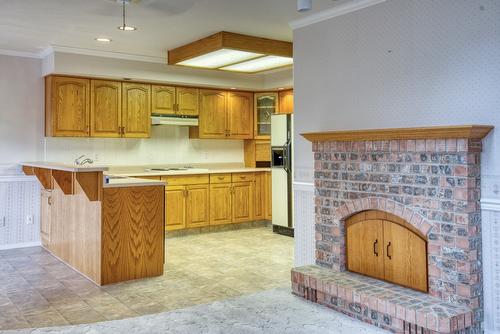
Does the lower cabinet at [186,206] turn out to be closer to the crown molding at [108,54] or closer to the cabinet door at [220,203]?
the cabinet door at [220,203]

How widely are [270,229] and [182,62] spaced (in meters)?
2.91

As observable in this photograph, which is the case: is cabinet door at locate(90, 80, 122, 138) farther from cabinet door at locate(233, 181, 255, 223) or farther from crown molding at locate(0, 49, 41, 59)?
cabinet door at locate(233, 181, 255, 223)

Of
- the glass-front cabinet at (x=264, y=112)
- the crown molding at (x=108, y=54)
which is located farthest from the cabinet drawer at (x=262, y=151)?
the crown molding at (x=108, y=54)

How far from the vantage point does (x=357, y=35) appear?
151 inches

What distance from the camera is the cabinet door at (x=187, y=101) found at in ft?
22.7

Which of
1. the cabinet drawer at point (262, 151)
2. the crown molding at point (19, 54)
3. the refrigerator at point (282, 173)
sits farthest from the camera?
the cabinet drawer at point (262, 151)

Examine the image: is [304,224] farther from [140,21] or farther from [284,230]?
[140,21]

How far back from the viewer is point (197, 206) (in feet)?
22.2

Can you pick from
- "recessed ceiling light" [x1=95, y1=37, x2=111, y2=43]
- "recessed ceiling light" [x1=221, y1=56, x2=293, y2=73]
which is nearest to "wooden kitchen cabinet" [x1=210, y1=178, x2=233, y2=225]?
"recessed ceiling light" [x1=221, y1=56, x2=293, y2=73]

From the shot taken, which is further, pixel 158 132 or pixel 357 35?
pixel 158 132

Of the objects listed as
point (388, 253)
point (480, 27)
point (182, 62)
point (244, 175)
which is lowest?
point (388, 253)

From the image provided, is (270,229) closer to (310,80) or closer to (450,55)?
(310,80)

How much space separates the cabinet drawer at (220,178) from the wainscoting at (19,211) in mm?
2384

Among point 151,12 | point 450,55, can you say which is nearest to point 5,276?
point 151,12
